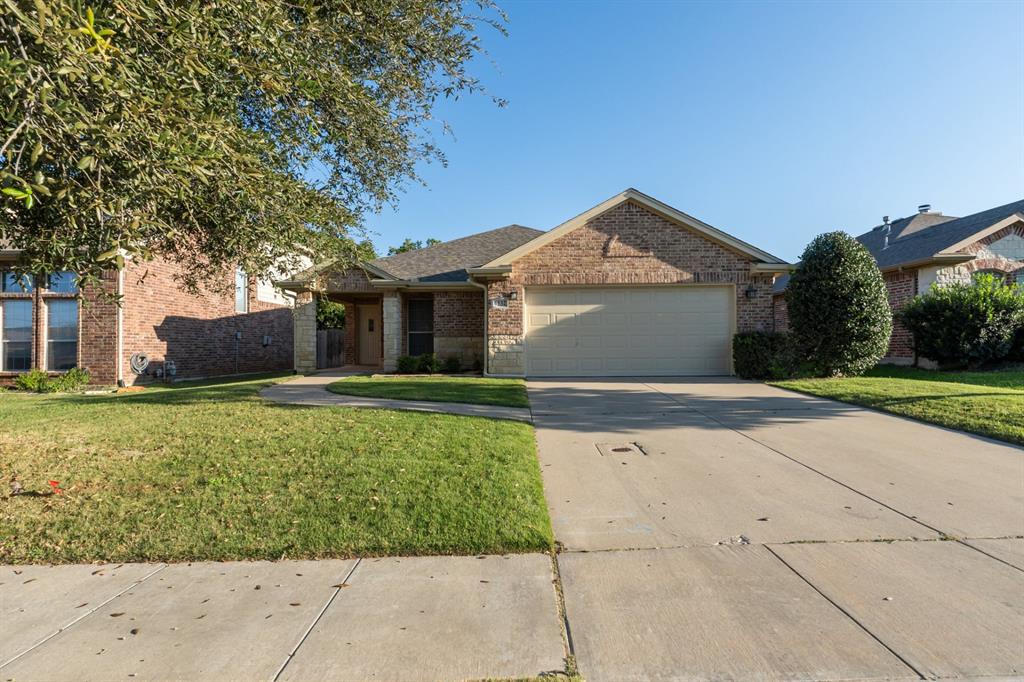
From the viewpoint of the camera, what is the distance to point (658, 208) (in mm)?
13195

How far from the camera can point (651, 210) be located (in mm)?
13320

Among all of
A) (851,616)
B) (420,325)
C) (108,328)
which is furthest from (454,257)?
(851,616)

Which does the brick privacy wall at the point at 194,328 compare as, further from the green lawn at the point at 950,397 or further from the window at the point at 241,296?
the green lawn at the point at 950,397

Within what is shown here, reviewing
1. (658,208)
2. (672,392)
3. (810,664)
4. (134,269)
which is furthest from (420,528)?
(134,269)

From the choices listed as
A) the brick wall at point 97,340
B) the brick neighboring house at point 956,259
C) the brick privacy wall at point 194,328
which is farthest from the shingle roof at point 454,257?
the brick neighboring house at point 956,259

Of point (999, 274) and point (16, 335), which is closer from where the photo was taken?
point (16, 335)

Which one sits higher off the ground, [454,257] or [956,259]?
[454,257]

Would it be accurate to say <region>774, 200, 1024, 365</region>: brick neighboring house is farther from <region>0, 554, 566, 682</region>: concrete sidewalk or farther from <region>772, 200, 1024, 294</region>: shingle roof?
<region>0, 554, 566, 682</region>: concrete sidewalk

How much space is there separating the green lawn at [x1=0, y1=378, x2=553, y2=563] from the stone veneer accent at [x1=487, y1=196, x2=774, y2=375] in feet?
22.2

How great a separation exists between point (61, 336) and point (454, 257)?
11.1 metres

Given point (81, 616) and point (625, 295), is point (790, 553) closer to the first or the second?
point (81, 616)

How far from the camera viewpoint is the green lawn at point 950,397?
6887 mm

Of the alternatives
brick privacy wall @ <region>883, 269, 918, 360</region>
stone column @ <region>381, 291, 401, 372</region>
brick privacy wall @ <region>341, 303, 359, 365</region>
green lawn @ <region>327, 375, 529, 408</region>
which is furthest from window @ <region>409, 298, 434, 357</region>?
brick privacy wall @ <region>883, 269, 918, 360</region>

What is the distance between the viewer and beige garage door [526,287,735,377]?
1348 cm
